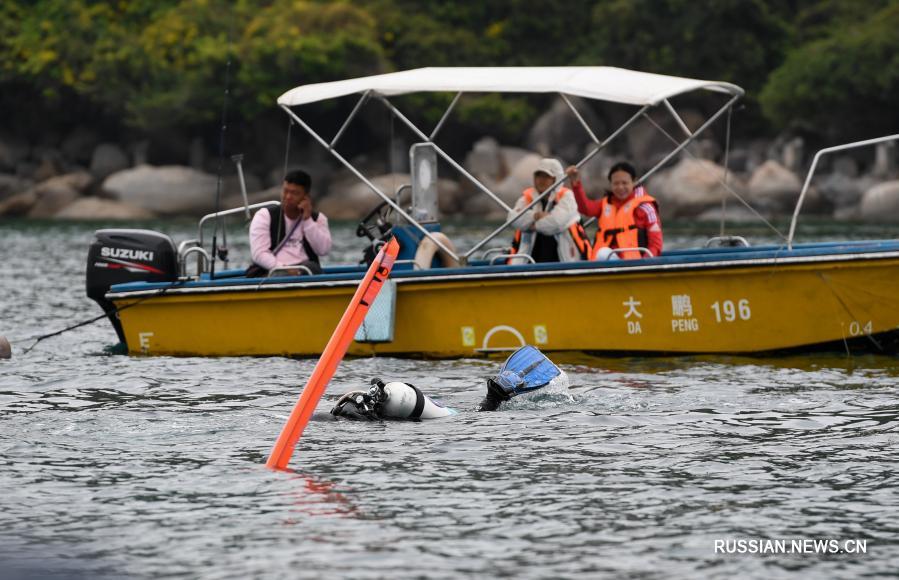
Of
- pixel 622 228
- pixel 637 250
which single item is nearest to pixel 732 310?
pixel 637 250

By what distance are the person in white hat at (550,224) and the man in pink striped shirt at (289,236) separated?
1.75m

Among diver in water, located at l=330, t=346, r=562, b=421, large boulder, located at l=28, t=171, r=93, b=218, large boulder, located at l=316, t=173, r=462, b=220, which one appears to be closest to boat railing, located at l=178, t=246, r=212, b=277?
diver in water, located at l=330, t=346, r=562, b=421

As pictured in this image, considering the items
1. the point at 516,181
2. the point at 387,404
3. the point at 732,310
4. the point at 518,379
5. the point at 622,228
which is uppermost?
the point at 516,181

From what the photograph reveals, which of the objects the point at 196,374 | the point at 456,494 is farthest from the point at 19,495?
the point at 196,374

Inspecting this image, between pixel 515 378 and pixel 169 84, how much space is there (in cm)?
4917

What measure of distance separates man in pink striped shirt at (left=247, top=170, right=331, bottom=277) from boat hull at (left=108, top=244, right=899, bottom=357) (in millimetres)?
458

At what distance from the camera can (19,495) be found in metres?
7.98

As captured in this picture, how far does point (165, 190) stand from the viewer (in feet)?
164

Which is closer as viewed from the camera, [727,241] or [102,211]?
[727,241]

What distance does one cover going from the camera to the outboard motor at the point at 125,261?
1405 cm

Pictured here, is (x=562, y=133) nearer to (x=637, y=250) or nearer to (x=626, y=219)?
(x=626, y=219)

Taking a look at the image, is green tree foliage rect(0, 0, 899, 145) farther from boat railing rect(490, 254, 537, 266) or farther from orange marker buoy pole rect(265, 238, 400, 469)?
orange marker buoy pole rect(265, 238, 400, 469)

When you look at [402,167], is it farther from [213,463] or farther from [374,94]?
[213,463]

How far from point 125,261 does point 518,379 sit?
5124 millimetres
